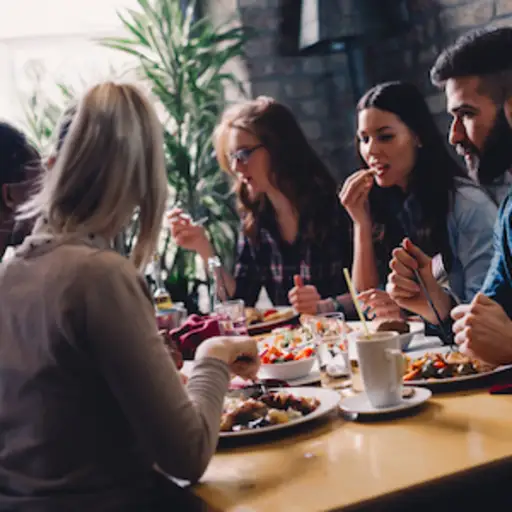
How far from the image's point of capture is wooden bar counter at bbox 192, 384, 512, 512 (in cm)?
107

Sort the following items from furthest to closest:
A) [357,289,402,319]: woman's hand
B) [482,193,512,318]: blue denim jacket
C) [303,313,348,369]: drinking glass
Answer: [357,289,402,319]: woman's hand → [482,193,512,318]: blue denim jacket → [303,313,348,369]: drinking glass

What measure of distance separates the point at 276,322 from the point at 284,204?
36.7 inches

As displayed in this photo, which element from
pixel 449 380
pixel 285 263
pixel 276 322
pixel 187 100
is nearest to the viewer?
pixel 449 380

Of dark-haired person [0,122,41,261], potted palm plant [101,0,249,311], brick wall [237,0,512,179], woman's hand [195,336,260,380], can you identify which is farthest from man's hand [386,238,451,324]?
brick wall [237,0,512,179]

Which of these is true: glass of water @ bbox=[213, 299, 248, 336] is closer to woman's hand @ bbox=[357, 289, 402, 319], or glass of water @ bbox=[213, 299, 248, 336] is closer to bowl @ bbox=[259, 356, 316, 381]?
bowl @ bbox=[259, 356, 316, 381]

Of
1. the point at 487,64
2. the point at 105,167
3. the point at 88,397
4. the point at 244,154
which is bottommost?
the point at 88,397

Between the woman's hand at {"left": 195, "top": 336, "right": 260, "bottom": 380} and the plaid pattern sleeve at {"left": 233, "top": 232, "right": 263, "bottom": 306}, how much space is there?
1928mm

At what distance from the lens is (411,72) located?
432cm

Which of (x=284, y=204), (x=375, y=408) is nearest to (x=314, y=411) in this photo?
(x=375, y=408)

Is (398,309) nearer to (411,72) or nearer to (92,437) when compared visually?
(92,437)

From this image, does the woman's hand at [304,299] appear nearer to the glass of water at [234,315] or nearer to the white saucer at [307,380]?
the glass of water at [234,315]

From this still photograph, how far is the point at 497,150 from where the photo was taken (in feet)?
7.72

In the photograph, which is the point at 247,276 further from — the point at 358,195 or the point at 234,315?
the point at 234,315

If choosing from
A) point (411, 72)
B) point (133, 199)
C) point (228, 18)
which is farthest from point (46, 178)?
point (228, 18)
